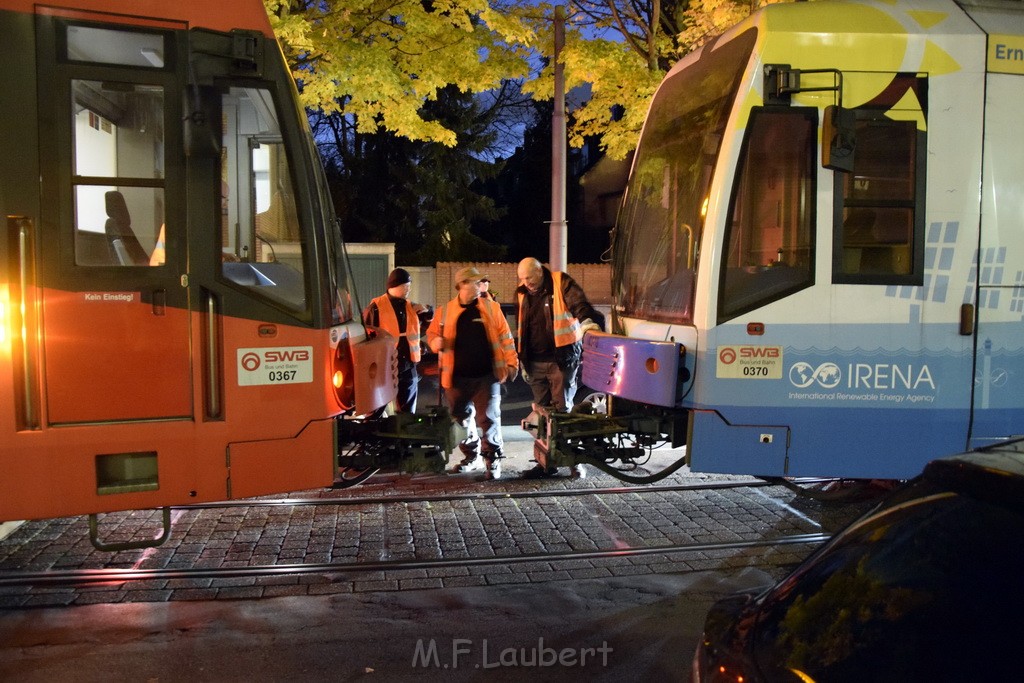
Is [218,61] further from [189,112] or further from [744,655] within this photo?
[744,655]

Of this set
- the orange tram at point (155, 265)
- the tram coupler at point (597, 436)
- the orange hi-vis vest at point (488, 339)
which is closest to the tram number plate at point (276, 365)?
the orange tram at point (155, 265)

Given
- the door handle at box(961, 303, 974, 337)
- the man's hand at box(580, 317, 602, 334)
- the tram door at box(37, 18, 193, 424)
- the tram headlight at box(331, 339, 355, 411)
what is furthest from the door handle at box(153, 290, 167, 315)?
the door handle at box(961, 303, 974, 337)

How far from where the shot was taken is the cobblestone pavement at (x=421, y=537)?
5.16 metres

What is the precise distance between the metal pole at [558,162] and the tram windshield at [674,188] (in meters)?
4.72

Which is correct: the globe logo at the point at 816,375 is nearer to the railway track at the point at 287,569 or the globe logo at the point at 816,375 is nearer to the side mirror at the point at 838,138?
the side mirror at the point at 838,138

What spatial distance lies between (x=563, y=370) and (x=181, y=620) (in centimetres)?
426

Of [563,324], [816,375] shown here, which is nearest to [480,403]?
[563,324]

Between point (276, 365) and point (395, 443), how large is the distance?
1.52 m

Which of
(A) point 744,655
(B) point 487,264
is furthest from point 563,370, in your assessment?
(B) point 487,264

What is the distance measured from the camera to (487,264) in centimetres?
2122

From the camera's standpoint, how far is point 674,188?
577 centimetres

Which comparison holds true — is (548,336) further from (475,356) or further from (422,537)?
(422,537)

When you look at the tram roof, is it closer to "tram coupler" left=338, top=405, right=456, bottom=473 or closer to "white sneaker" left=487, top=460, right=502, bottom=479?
"tram coupler" left=338, top=405, right=456, bottom=473

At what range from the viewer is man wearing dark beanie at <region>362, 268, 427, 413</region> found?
798cm
